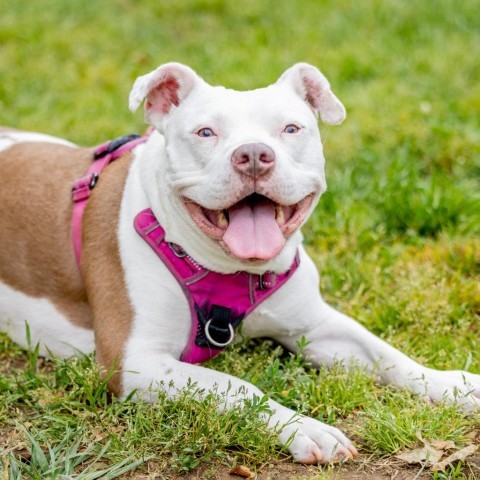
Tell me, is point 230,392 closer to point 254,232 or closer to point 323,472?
point 323,472

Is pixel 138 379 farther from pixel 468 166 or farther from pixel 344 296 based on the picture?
pixel 468 166

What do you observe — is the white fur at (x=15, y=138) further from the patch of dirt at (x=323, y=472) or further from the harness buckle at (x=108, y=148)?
the patch of dirt at (x=323, y=472)

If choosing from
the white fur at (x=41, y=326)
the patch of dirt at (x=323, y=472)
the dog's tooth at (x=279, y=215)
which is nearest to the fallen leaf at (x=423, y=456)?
the patch of dirt at (x=323, y=472)

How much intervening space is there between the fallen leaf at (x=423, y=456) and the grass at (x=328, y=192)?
47 mm

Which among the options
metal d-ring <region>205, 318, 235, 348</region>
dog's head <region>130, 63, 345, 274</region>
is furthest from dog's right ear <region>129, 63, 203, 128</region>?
metal d-ring <region>205, 318, 235, 348</region>

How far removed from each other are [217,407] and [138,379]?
38 cm

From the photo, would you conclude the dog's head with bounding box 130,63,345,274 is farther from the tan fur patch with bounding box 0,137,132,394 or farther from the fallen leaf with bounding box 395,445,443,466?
the fallen leaf with bounding box 395,445,443,466

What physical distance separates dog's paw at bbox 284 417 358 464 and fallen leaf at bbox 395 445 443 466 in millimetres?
188

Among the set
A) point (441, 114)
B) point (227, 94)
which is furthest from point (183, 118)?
point (441, 114)

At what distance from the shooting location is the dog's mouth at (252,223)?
3.33 metres

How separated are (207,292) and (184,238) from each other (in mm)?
246

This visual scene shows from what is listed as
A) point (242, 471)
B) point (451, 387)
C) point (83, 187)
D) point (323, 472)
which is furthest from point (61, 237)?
point (451, 387)

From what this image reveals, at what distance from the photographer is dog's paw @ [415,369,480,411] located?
3539 mm

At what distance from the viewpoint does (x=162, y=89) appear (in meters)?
3.71
